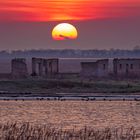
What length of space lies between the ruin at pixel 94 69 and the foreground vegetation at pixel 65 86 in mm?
10024

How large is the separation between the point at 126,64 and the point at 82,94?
20044 mm

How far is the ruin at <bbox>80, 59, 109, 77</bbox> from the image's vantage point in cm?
7700

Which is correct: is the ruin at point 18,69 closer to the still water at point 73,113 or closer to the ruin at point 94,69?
the ruin at point 94,69

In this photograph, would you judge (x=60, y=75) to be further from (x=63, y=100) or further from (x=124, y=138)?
(x=124, y=138)

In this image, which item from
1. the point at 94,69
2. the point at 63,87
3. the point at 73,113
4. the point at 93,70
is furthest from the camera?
the point at 94,69

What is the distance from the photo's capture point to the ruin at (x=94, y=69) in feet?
253

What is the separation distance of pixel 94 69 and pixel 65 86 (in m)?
13.6

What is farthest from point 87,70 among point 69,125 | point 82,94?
point 69,125

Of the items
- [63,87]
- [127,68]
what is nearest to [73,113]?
[63,87]

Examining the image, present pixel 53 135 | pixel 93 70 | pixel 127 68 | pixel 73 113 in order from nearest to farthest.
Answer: pixel 53 135
pixel 73 113
pixel 93 70
pixel 127 68

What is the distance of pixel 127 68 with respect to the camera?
78625 mm

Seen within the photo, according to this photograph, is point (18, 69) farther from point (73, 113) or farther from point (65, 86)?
point (73, 113)

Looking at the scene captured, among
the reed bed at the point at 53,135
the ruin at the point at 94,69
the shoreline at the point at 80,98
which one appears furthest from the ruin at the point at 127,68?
the reed bed at the point at 53,135

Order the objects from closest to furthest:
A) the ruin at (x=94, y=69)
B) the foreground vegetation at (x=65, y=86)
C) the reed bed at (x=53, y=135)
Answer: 1. the reed bed at (x=53, y=135)
2. the foreground vegetation at (x=65, y=86)
3. the ruin at (x=94, y=69)
